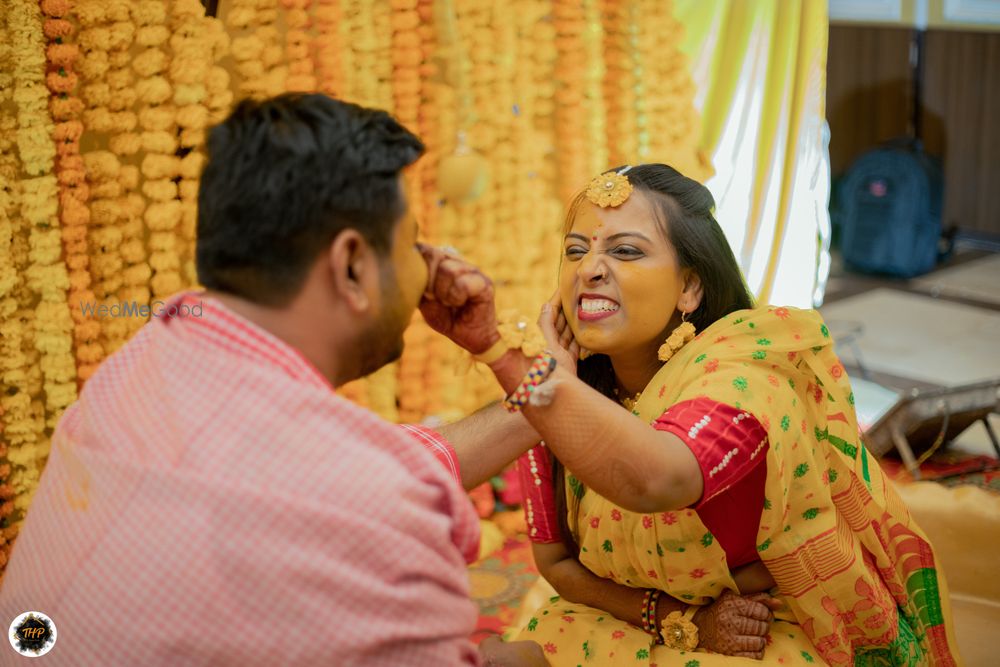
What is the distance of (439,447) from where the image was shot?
2.37 metres

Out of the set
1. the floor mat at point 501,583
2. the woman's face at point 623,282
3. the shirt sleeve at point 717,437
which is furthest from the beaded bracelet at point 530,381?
the floor mat at point 501,583

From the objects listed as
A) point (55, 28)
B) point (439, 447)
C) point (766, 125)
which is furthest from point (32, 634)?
Answer: point (766, 125)

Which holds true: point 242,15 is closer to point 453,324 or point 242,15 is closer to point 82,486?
point 453,324

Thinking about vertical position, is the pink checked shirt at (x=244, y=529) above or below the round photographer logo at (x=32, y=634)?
above

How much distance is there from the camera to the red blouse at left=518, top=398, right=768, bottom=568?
205 cm

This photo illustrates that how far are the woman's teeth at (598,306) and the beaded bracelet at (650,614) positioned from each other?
27.0 inches

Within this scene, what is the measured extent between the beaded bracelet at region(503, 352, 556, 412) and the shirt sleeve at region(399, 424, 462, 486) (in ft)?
1.50

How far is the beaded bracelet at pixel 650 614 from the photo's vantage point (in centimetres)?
245

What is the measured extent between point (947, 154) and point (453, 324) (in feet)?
31.2

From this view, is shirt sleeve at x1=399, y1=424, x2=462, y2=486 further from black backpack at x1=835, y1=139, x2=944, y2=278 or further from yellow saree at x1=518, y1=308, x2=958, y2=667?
black backpack at x1=835, y1=139, x2=944, y2=278

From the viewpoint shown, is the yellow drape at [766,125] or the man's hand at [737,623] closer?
the man's hand at [737,623]

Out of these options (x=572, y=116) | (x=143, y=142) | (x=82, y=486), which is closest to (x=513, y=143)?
A: (x=572, y=116)

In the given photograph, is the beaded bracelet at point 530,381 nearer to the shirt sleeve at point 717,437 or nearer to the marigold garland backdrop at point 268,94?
the shirt sleeve at point 717,437

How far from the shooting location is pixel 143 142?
3.51 metres
